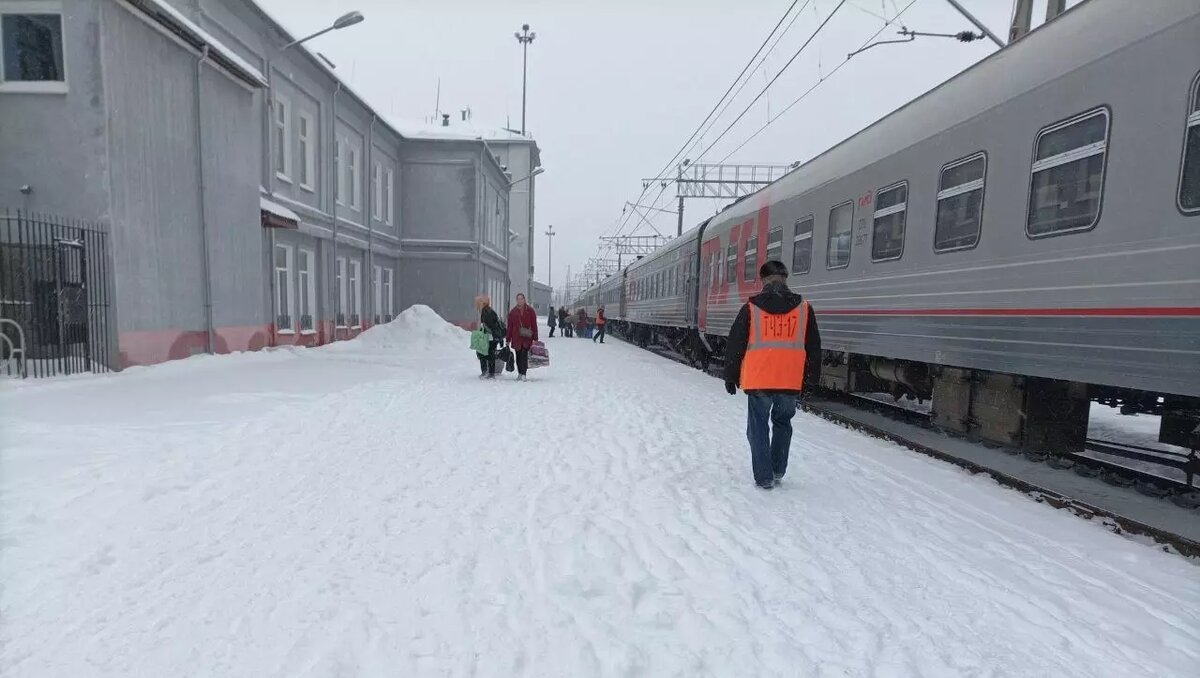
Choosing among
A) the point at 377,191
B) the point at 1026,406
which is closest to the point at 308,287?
the point at 377,191

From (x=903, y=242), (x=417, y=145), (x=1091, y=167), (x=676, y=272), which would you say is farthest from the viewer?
(x=417, y=145)

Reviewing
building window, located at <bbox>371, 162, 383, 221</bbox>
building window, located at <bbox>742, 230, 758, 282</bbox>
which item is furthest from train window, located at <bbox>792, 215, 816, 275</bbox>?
building window, located at <bbox>371, 162, 383, 221</bbox>

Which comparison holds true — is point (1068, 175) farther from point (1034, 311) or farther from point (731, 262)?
point (731, 262)

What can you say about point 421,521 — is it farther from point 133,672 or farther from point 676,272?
point 676,272

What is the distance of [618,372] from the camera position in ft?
42.6

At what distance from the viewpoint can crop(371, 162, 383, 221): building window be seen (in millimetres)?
20875

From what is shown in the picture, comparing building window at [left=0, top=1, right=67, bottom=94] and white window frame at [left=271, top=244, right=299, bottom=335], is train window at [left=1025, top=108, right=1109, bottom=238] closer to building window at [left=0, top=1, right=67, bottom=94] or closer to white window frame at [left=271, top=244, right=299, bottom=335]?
building window at [left=0, top=1, right=67, bottom=94]

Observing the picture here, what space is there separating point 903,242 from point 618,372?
280 inches

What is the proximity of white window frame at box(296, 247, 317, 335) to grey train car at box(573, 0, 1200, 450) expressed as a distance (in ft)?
44.6

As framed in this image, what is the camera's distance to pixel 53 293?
809 centimetres

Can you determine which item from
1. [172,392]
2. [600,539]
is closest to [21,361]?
[172,392]

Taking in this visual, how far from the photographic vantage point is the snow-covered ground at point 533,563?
2.43 metres

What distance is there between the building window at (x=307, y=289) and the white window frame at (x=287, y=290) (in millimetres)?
469

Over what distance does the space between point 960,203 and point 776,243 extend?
4.46m
